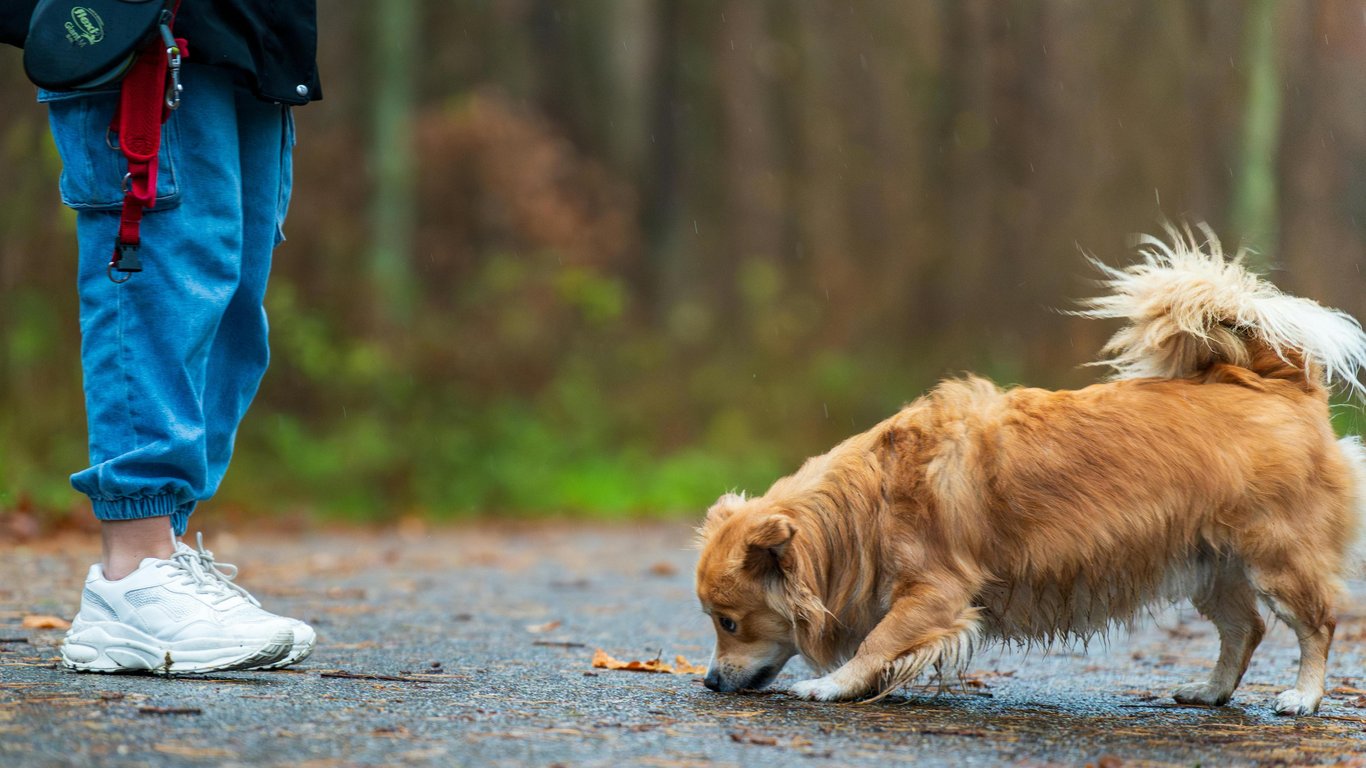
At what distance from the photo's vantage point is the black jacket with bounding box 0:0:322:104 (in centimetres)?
355

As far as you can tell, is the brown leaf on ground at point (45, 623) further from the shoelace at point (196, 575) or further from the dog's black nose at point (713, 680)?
the dog's black nose at point (713, 680)

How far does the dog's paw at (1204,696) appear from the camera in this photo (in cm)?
400

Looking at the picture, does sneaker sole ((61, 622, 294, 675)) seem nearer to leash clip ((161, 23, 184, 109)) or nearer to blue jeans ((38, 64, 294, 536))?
blue jeans ((38, 64, 294, 536))

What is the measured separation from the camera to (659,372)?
1545 cm

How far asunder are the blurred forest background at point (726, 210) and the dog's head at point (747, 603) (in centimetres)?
884

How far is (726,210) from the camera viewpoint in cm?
1720

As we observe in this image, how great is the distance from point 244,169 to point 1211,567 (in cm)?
295

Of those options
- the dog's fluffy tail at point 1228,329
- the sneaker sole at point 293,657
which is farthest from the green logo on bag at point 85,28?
the dog's fluffy tail at point 1228,329

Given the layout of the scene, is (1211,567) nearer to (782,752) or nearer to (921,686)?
(921,686)

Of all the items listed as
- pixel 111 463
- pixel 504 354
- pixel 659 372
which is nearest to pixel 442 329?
pixel 504 354

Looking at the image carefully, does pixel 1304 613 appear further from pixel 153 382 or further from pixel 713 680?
pixel 153 382

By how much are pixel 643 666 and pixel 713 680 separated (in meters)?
0.40

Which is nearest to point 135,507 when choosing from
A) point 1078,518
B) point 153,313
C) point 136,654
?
point 136,654

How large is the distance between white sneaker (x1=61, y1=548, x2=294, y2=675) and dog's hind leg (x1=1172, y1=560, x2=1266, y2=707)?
2.65 m
